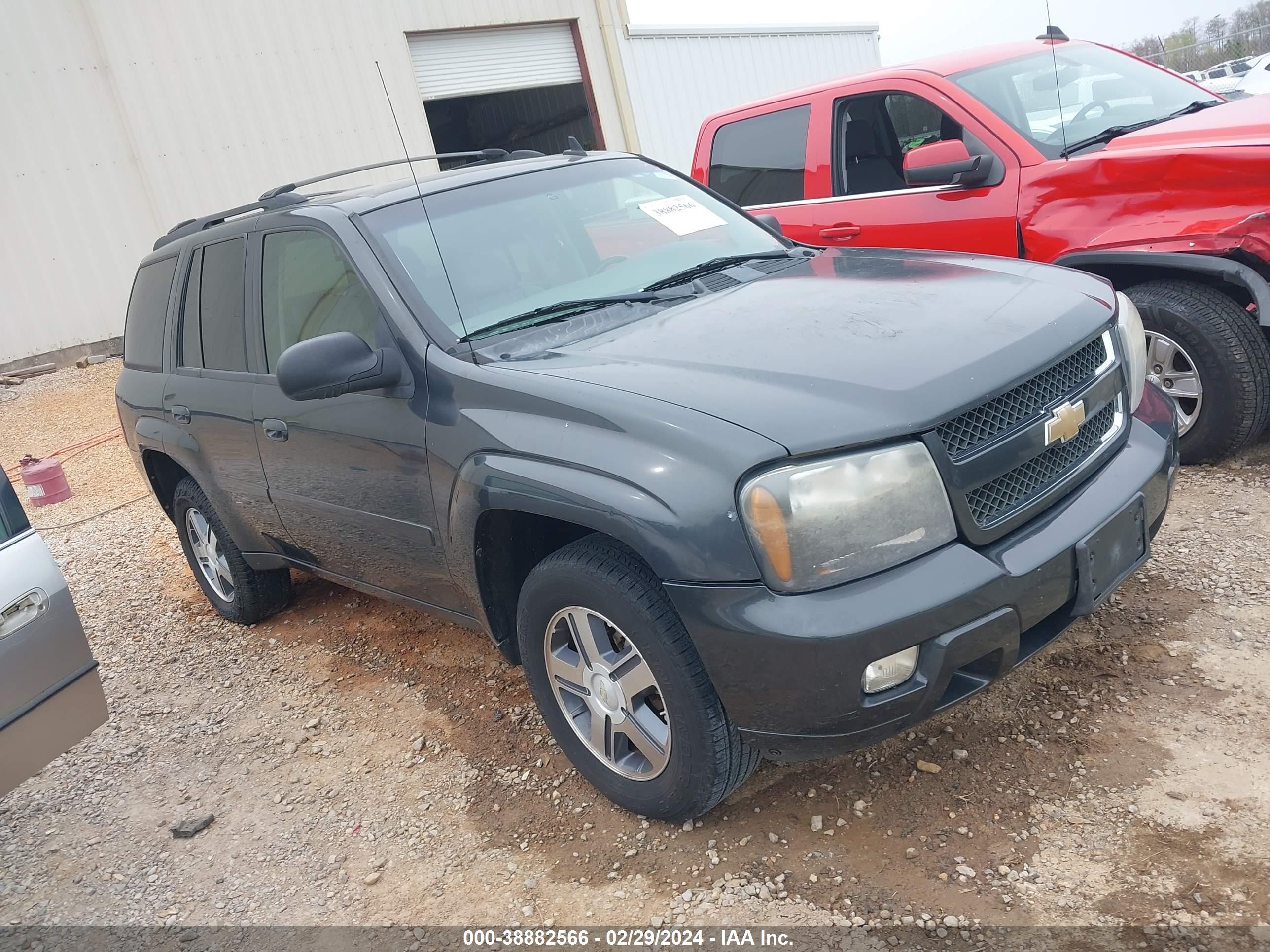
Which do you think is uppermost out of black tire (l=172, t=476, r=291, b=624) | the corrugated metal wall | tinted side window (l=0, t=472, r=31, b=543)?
the corrugated metal wall

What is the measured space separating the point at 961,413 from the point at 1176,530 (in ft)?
6.74

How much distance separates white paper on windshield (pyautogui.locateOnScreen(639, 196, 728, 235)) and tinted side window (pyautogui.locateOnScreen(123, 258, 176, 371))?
7.36 ft

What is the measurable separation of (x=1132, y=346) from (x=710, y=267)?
4.37 ft

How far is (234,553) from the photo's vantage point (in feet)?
14.8

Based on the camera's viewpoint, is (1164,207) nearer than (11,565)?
No

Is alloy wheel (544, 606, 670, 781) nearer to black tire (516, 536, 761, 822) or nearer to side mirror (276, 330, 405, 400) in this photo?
black tire (516, 536, 761, 822)

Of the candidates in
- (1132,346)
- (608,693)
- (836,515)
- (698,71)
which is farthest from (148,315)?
(698,71)

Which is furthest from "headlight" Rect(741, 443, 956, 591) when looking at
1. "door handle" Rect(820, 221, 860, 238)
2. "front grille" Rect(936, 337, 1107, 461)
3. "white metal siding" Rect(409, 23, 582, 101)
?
"white metal siding" Rect(409, 23, 582, 101)

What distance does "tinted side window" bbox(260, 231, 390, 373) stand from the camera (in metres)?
3.10

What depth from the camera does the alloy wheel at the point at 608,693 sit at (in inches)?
99.7

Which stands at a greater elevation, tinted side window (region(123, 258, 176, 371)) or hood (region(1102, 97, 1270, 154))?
tinted side window (region(123, 258, 176, 371))

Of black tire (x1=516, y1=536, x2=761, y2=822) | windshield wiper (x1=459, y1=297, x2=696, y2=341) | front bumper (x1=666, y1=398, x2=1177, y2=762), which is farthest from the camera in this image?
windshield wiper (x1=459, y1=297, x2=696, y2=341)

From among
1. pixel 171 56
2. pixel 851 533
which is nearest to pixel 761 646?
pixel 851 533

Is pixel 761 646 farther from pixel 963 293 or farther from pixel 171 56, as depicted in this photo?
pixel 171 56
